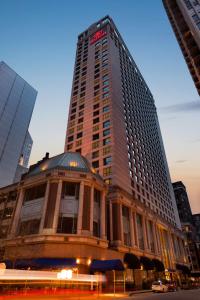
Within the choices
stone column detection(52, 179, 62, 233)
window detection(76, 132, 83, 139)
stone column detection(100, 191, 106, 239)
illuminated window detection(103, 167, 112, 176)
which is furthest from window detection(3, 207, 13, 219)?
window detection(76, 132, 83, 139)

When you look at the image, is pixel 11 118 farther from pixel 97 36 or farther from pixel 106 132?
pixel 106 132

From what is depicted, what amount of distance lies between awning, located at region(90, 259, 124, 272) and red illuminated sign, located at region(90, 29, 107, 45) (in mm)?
78507

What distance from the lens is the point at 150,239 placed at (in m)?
50.5

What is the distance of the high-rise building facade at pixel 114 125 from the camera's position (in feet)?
174

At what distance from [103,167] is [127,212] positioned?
35.7ft

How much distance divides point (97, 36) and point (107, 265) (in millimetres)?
80991

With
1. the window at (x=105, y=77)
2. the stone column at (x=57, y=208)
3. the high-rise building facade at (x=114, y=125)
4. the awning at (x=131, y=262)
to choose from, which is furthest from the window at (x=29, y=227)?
the window at (x=105, y=77)

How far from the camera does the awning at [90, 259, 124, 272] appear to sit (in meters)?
27.5

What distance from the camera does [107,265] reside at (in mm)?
28203

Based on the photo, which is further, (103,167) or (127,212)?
(103,167)

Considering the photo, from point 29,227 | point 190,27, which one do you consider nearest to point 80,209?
A: point 29,227

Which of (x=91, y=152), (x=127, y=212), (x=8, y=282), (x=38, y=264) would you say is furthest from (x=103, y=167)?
(x=8, y=282)

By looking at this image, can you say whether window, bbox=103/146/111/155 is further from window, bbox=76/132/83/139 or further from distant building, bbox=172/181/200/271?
distant building, bbox=172/181/200/271

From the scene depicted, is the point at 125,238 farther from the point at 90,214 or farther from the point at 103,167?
the point at 103,167
